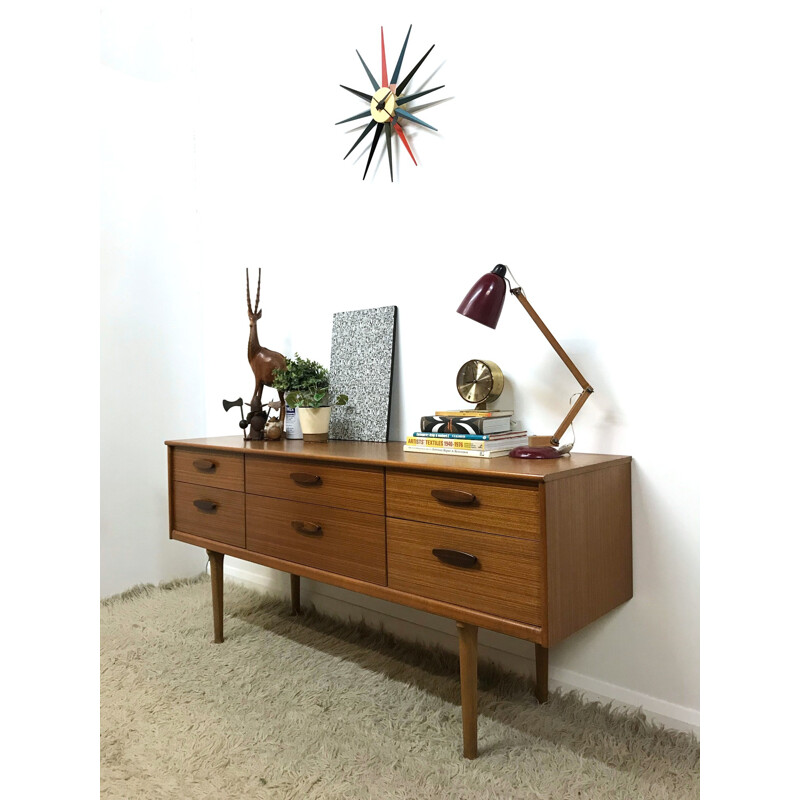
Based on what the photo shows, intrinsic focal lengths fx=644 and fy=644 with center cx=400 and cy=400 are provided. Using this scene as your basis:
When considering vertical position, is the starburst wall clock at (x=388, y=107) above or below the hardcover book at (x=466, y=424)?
above

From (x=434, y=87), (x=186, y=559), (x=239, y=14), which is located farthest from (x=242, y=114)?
(x=186, y=559)

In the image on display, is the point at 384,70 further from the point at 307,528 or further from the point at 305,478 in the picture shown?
the point at 307,528

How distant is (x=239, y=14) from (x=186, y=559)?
2552 mm

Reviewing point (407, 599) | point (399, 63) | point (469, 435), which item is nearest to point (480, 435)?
point (469, 435)

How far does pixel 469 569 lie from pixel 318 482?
0.58 metres

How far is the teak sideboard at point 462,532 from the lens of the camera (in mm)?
1426

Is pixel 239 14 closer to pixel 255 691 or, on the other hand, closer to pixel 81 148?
pixel 255 691

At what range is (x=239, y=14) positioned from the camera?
2.92 meters

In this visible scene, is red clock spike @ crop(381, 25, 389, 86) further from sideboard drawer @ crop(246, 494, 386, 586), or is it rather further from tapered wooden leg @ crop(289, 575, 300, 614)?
tapered wooden leg @ crop(289, 575, 300, 614)

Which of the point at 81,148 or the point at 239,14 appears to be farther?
the point at 239,14

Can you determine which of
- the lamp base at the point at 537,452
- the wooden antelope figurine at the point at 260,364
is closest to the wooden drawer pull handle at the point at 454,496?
the lamp base at the point at 537,452

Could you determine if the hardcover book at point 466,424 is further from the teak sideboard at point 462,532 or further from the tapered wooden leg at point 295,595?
the tapered wooden leg at point 295,595

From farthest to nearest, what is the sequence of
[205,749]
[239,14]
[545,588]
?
[239,14] < [205,749] < [545,588]

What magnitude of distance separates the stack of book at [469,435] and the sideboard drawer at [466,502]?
17cm
